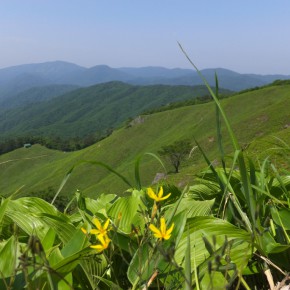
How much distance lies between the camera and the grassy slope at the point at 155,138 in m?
72.4

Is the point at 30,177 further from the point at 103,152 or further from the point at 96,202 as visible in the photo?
the point at 96,202

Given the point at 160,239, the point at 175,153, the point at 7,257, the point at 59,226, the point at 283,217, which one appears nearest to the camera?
the point at 160,239

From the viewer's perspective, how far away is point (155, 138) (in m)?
97.2

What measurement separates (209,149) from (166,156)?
7842 millimetres

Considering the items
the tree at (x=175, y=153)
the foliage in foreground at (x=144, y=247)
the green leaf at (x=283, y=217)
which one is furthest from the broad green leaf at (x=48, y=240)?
the tree at (x=175, y=153)

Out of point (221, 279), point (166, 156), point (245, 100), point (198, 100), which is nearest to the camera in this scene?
point (221, 279)

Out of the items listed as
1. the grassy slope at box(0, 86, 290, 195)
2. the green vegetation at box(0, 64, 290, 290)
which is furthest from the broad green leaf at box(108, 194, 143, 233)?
the grassy slope at box(0, 86, 290, 195)

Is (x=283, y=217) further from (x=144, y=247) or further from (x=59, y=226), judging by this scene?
(x=59, y=226)

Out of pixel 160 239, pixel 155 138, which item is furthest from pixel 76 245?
pixel 155 138

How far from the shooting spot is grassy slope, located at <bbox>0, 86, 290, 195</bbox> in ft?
238

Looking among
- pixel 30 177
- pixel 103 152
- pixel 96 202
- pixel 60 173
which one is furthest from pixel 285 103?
pixel 96 202

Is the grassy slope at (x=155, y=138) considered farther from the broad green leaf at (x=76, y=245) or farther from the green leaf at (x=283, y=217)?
the broad green leaf at (x=76, y=245)

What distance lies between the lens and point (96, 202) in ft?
7.80

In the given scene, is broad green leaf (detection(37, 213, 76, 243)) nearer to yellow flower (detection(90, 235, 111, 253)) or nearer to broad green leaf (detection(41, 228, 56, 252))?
broad green leaf (detection(41, 228, 56, 252))
